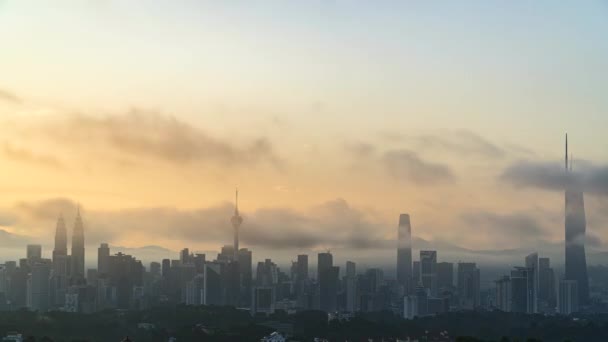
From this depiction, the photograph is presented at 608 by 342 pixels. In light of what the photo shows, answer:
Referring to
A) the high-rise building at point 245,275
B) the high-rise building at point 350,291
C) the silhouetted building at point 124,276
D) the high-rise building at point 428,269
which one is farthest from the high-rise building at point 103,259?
the high-rise building at point 428,269

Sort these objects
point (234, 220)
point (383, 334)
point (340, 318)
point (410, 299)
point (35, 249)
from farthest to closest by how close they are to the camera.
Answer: point (234, 220)
point (35, 249)
point (410, 299)
point (340, 318)
point (383, 334)

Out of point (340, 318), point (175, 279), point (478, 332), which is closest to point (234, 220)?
point (175, 279)

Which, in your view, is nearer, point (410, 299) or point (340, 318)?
point (340, 318)

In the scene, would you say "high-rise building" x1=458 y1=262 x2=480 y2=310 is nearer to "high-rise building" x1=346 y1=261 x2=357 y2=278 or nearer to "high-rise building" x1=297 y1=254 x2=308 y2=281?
"high-rise building" x1=346 y1=261 x2=357 y2=278

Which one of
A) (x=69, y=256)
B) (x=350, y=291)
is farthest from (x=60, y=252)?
(x=350, y=291)

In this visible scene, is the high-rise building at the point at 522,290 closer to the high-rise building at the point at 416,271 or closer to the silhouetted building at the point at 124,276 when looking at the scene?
the high-rise building at the point at 416,271

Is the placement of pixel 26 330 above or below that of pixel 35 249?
below

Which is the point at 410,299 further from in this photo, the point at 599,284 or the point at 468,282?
the point at 599,284
